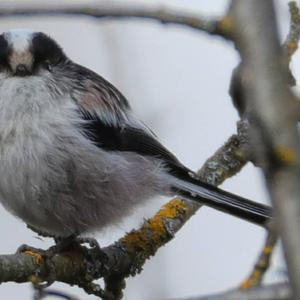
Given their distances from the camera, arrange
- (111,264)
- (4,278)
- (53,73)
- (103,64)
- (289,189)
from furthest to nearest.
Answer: (103,64), (53,73), (111,264), (4,278), (289,189)

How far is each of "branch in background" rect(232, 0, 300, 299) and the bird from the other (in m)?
2.18

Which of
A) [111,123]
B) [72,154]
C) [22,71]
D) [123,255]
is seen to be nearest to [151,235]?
[123,255]

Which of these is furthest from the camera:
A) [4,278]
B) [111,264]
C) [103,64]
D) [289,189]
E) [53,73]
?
[103,64]

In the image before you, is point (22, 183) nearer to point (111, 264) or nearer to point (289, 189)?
point (111, 264)

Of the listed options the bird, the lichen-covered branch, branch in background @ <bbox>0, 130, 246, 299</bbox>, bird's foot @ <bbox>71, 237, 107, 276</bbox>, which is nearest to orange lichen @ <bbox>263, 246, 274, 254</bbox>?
the lichen-covered branch

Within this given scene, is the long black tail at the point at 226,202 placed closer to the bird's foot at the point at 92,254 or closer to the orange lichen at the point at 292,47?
the bird's foot at the point at 92,254

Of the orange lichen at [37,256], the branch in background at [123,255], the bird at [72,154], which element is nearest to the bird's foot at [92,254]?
the branch in background at [123,255]

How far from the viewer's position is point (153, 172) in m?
3.31

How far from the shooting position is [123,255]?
9.52 ft

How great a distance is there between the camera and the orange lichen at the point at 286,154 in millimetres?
742

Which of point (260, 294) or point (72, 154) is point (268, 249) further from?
point (72, 154)

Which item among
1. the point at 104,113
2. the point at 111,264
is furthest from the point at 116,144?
the point at 111,264

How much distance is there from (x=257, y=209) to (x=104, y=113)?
32.3 inches

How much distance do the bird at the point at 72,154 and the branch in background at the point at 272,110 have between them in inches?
85.8
